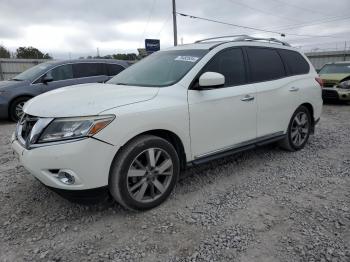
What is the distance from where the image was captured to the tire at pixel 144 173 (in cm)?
288

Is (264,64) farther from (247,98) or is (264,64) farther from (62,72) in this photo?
(62,72)

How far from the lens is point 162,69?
12.6 ft

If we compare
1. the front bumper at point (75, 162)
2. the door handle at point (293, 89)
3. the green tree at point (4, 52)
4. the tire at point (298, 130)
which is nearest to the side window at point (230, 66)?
the door handle at point (293, 89)

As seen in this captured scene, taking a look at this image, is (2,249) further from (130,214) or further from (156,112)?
(156,112)

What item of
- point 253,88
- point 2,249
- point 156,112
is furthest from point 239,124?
point 2,249

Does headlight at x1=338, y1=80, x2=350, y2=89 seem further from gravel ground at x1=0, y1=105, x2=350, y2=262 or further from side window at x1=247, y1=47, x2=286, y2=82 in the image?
gravel ground at x1=0, y1=105, x2=350, y2=262

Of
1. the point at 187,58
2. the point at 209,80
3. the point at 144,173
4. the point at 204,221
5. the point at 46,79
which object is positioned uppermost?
the point at 187,58

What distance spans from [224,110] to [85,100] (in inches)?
63.2

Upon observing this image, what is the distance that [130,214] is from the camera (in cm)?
314

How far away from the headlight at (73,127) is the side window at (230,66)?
4.92 feet

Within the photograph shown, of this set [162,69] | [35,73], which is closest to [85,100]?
[162,69]

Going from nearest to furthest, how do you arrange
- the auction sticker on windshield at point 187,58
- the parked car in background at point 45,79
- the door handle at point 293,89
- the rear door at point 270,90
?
the auction sticker on windshield at point 187,58
the rear door at point 270,90
the door handle at point 293,89
the parked car in background at point 45,79

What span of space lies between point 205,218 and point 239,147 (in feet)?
4.12

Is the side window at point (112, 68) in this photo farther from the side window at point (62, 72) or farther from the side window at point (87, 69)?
the side window at point (62, 72)
